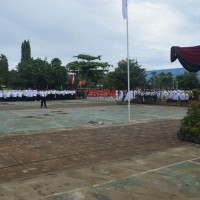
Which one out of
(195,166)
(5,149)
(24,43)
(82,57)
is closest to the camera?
(195,166)

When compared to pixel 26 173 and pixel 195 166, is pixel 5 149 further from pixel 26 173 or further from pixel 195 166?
pixel 195 166

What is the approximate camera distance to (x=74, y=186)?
3834 mm

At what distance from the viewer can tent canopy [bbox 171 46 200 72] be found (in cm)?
732

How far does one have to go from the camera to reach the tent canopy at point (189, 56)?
24.0ft

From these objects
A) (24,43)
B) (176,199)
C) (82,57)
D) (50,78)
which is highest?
(24,43)

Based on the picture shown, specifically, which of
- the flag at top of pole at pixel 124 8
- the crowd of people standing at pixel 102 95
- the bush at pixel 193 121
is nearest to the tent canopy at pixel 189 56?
the bush at pixel 193 121

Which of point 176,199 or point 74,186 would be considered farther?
point 74,186

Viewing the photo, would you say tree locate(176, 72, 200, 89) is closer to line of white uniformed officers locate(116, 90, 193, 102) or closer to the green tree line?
the green tree line

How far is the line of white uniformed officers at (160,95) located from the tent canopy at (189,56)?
637 inches

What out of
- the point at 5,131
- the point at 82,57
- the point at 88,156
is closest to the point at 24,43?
the point at 82,57

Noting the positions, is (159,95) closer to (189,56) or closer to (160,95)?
(160,95)

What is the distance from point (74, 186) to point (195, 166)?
8.40 feet

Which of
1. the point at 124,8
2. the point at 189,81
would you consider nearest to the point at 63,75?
the point at 189,81

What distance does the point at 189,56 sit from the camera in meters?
7.46
